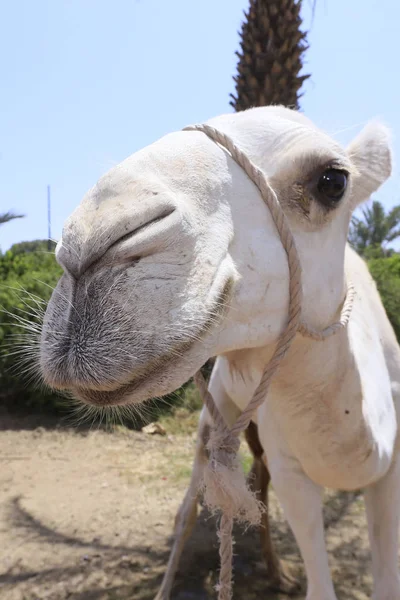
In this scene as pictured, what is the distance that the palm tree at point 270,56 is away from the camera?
16.1 ft

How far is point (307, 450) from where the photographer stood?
1886 mm

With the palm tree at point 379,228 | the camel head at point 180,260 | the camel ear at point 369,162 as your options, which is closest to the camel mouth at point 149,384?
the camel head at point 180,260

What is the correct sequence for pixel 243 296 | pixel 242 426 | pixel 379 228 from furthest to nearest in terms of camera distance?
1. pixel 379 228
2. pixel 242 426
3. pixel 243 296

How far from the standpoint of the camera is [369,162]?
6.00 ft

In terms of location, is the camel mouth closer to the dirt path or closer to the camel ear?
the camel ear

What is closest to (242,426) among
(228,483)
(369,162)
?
(228,483)

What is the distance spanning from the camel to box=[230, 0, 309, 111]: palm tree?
3.25 meters

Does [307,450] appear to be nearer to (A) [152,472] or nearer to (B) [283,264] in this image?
(B) [283,264]

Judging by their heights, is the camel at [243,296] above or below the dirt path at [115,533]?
above

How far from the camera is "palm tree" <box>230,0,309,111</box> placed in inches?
193

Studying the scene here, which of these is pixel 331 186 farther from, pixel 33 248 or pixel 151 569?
pixel 33 248

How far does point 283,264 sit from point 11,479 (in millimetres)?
4759

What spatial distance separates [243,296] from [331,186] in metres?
0.46

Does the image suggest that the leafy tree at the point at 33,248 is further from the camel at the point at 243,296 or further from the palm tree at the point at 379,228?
the palm tree at the point at 379,228
